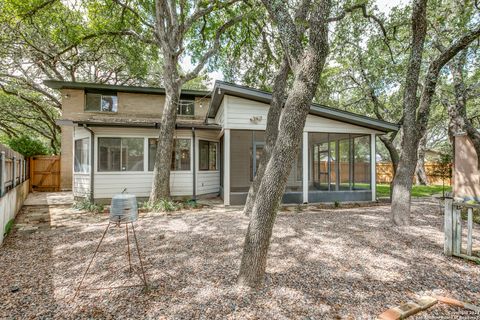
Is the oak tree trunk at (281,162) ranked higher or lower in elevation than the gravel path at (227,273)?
higher

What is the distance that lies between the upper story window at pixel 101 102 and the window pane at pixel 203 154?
525 cm

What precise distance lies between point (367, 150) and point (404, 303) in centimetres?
874

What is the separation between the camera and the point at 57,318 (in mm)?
2406

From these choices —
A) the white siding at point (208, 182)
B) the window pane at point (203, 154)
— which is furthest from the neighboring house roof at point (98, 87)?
the white siding at point (208, 182)

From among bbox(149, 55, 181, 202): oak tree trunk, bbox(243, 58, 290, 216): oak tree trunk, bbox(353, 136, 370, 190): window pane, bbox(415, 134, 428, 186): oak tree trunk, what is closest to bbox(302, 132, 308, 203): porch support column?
bbox(353, 136, 370, 190): window pane

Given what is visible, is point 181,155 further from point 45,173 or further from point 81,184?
point 45,173

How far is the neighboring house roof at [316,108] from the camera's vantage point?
26.3 feet

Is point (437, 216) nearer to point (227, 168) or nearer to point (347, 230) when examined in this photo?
point (347, 230)

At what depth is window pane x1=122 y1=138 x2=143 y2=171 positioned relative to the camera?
928cm

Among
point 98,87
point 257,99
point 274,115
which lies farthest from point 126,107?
point 274,115

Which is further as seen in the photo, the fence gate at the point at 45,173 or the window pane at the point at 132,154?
the fence gate at the point at 45,173

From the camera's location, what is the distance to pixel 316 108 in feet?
28.7

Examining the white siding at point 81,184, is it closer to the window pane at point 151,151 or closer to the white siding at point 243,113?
the window pane at point 151,151

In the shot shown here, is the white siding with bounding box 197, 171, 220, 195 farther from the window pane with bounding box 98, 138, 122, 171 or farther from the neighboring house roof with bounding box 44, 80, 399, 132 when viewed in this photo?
the window pane with bounding box 98, 138, 122, 171
